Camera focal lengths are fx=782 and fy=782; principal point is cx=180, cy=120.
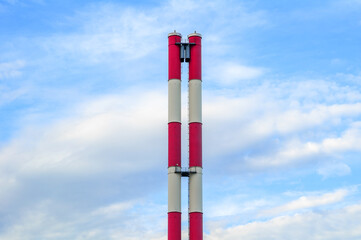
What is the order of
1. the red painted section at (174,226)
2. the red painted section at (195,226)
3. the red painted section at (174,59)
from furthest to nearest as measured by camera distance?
the red painted section at (174,59)
the red painted section at (195,226)
the red painted section at (174,226)

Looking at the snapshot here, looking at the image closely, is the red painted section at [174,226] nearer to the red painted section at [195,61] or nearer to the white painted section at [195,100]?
the white painted section at [195,100]

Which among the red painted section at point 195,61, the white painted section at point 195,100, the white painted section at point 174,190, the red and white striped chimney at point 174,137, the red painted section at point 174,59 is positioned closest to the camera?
the red and white striped chimney at point 174,137

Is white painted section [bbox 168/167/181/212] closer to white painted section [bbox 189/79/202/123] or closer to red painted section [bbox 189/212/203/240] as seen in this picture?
red painted section [bbox 189/212/203/240]

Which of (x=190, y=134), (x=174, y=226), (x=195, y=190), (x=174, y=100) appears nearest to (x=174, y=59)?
(x=174, y=100)

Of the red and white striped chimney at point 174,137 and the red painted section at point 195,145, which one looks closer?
the red and white striped chimney at point 174,137

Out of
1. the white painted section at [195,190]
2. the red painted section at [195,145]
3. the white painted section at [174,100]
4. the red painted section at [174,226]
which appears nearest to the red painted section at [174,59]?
the white painted section at [174,100]

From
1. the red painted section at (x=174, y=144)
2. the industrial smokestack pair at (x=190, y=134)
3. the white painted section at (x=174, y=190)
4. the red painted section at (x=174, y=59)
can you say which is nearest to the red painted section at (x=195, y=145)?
the industrial smokestack pair at (x=190, y=134)

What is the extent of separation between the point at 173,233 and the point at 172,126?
16811mm

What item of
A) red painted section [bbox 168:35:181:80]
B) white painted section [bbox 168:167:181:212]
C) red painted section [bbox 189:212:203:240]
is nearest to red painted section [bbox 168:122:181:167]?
white painted section [bbox 168:167:181:212]

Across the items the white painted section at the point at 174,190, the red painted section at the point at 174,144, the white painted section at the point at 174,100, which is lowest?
the white painted section at the point at 174,190

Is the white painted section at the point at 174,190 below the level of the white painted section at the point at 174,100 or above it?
below

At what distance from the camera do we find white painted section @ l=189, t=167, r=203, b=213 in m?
120

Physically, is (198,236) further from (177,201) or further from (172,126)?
(172,126)

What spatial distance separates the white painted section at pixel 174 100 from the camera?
12349cm
